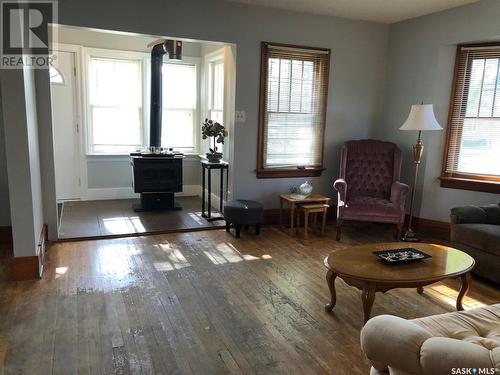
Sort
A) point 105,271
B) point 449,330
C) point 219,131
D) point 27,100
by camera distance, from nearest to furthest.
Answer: point 449,330
point 27,100
point 105,271
point 219,131

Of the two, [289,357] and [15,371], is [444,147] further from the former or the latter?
[15,371]

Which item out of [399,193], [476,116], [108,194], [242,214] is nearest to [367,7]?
[476,116]

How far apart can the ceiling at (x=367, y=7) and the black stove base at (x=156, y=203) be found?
275 cm

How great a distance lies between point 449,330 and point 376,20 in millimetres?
4390

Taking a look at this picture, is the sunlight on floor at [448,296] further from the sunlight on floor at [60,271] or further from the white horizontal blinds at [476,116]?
the sunlight on floor at [60,271]

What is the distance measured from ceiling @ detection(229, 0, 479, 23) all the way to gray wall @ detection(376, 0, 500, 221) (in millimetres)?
163

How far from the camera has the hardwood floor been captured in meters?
2.23

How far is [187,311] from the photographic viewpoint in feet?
9.18

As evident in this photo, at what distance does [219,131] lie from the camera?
512cm

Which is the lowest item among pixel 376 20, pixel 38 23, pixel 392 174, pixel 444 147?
pixel 392 174

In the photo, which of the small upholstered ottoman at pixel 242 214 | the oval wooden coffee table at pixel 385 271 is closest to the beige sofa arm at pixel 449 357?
the oval wooden coffee table at pixel 385 271

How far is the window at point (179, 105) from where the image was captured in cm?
621

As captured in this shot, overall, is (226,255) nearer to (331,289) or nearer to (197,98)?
(331,289)

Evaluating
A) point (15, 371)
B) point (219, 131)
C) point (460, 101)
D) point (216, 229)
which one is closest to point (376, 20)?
point (460, 101)
